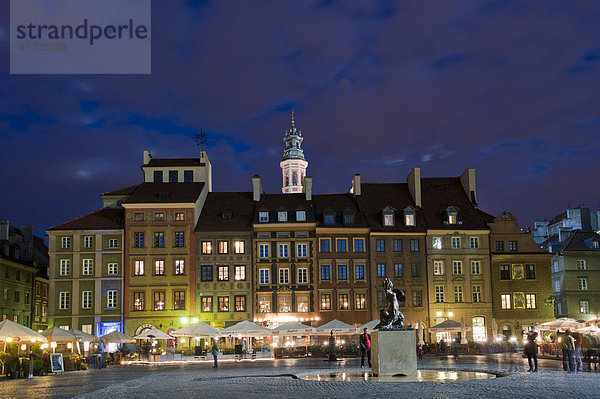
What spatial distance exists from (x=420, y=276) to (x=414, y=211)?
18.3 ft

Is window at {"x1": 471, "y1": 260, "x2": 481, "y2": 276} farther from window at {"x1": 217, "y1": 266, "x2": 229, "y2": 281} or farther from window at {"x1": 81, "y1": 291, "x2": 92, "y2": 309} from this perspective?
window at {"x1": 81, "y1": 291, "x2": 92, "y2": 309}

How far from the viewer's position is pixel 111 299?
60.9 meters

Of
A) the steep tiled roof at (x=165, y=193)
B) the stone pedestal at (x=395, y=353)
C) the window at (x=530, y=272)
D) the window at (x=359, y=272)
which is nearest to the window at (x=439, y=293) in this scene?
the window at (x=359, y=272)

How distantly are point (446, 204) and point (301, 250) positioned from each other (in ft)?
46.1

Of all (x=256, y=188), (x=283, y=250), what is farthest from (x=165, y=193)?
(x=283, y=250)

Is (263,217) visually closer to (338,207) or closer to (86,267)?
(338,207)

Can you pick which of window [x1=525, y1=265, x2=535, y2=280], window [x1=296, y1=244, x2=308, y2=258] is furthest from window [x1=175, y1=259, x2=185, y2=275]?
window [x1=525, y1=265, x2=535, y2=280]

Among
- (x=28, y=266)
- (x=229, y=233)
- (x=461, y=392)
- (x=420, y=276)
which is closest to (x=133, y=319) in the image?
(x=229, y=233)

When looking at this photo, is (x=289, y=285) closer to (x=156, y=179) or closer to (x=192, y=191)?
(x=192, y=191)

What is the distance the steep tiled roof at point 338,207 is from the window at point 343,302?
5.97 meters

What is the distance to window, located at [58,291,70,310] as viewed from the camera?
199 ft

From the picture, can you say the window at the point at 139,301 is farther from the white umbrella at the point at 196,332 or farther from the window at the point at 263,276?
the white umbrella at the point at 196,332

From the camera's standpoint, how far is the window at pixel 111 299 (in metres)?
60.8

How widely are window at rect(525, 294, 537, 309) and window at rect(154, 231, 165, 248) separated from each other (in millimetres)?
31086
